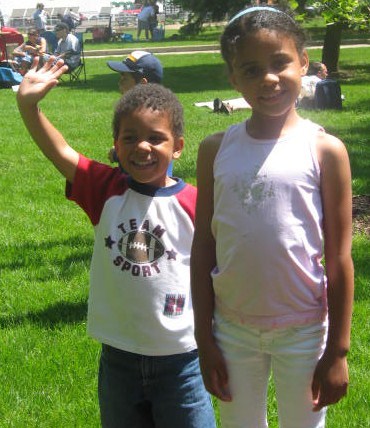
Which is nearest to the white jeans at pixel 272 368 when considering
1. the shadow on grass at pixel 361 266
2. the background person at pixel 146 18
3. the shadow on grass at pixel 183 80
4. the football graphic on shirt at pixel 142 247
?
the football graphic on shirt at pixel 142 247

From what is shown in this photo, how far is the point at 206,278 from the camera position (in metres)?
2.24

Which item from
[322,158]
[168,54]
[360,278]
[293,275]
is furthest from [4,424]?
[168,54]

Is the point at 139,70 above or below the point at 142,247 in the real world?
above

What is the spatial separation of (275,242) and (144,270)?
50cm

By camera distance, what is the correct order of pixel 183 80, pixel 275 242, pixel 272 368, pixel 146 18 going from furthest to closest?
1. pixel 146 18
2. pixel 183 80
3. pixel 272 368
4. pixel 275 242

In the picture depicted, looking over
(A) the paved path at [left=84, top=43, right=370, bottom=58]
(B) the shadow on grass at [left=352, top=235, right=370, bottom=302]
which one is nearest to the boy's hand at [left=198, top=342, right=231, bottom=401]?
(B) the shadow on grass at [left=352, top=235, right=370, bottom=302]

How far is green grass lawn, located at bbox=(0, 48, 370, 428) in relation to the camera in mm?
3509

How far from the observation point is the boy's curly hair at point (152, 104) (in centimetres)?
249

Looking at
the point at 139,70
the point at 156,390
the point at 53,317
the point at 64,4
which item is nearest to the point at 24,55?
the point at 53,317

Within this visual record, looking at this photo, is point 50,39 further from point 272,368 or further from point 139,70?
A: point 272,368

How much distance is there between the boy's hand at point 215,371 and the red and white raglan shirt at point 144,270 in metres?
0.20

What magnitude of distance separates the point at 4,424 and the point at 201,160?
5.85ft

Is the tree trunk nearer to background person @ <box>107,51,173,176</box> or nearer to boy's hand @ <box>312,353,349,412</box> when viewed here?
background person @ <box>107,51,173,176</box>

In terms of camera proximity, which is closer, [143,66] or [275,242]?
[275,242]
